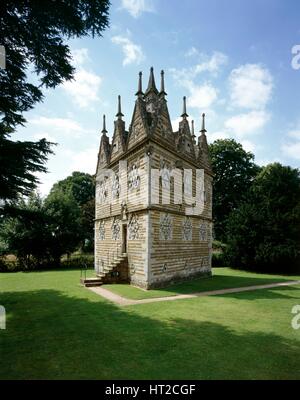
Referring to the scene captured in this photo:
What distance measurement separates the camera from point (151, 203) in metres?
17.2

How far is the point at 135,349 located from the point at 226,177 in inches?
1527

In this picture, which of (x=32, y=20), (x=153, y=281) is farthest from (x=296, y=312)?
(x=32, y=20)

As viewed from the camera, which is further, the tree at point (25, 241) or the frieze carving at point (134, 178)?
the tree at point (25, 241)

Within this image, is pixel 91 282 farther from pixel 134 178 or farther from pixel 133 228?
pixel 134 178

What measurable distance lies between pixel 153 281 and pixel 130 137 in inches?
413

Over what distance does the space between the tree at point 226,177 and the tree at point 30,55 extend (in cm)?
3546

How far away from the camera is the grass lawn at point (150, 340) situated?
6.11m

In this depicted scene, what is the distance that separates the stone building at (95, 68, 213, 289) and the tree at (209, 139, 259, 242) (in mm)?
19222

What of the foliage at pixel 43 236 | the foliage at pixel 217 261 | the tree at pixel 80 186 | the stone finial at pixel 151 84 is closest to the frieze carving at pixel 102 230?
the foliage at pixel 43 236

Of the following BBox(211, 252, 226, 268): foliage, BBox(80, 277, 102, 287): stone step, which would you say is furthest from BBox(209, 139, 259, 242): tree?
BBox(80, 277, 102, 287): stone step

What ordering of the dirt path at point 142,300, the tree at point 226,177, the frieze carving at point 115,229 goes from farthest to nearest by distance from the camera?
the tree at point 226,177, the frieze carving at point 115,229, the dirt path at point 142,300

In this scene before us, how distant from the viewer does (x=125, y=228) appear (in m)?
20.0

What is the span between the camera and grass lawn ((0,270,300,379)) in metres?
6.11

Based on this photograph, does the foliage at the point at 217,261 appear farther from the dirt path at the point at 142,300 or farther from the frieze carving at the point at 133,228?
the frieze carving at the point at 133,228
